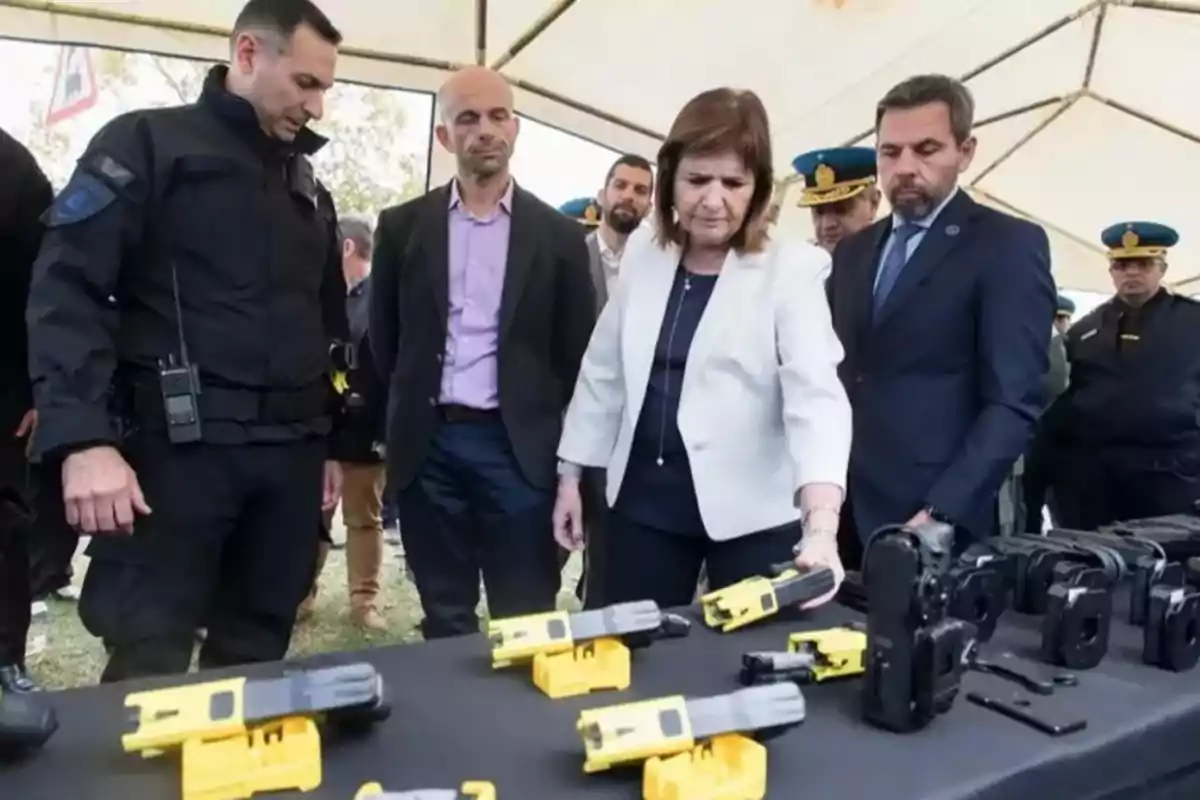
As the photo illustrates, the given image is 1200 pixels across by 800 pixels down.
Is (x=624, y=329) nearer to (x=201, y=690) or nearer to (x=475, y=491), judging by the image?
(x=475, y=491)

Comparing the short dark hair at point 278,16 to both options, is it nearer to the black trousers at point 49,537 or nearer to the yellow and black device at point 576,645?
the black trousers at point 49,537

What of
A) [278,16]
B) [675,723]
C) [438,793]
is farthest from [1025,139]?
[438,793]

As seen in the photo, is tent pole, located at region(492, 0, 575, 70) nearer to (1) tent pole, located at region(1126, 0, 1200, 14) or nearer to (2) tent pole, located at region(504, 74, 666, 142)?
(2) tent pole, located at region(504, 74, 666, 142)

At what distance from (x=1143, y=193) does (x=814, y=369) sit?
13.7ft

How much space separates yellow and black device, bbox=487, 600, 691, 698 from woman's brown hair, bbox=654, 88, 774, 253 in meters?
0.52

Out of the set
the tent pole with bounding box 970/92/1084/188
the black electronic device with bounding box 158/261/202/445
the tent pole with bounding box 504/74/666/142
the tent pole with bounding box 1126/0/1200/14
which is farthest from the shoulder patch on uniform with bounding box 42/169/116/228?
the tent pole with bounding box 970/92/1084/188

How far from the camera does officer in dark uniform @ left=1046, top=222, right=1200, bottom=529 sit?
276 cm

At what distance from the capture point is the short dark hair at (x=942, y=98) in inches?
57.6

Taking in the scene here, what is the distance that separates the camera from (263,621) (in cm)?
140

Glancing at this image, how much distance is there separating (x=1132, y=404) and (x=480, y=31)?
2046mm

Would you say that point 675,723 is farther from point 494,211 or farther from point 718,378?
point 494,211

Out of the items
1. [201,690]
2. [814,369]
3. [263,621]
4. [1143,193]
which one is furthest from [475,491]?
[1143,193]

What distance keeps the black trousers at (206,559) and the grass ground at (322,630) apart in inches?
28.7

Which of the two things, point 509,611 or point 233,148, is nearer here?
point 233,148
